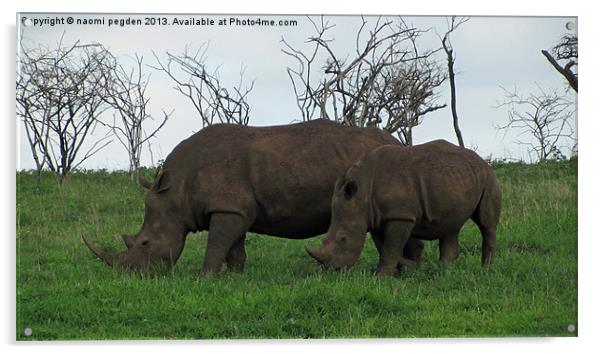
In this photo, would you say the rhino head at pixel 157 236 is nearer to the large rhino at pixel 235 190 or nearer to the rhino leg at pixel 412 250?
the large rhino at pixel 235 190

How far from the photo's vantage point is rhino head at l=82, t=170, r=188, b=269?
14164 mm

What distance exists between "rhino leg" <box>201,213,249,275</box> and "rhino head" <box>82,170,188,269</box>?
39 cm

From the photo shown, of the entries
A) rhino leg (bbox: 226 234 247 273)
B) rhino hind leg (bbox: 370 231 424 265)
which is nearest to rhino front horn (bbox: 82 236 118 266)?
rhino leg (bbox: 226 234 247 273)

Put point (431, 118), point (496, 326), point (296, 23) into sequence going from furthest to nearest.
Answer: point (431, 118) → point (296, 23) → point (496, 326)

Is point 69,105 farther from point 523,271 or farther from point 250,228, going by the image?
point 523,271

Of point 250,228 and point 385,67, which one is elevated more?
point 385,67

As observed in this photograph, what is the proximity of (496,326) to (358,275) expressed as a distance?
1642mm

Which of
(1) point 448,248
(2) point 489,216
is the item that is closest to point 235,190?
(1) point 448,248

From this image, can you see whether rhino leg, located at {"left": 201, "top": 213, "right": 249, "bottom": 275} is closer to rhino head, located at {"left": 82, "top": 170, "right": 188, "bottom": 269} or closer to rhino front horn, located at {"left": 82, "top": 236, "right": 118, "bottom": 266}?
rhino head, located at {"left": 82, "top": 170, "right": 188, "bottom": 269}

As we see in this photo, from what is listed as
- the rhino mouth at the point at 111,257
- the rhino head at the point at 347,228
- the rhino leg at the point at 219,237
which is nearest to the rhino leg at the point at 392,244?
the rhino head at the point at 347,228

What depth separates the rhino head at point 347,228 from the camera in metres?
13.7

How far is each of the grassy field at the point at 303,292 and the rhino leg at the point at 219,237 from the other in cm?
21

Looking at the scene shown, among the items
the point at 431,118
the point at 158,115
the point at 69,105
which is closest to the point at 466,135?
the point at 431,118

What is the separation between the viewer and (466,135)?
1425cm
